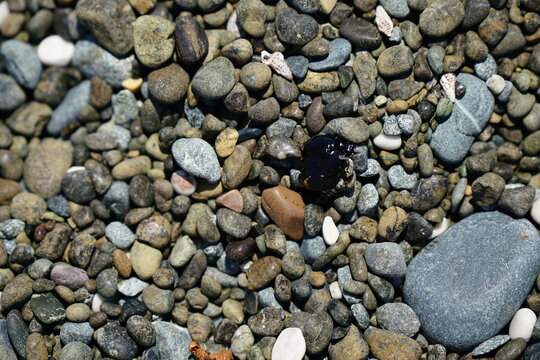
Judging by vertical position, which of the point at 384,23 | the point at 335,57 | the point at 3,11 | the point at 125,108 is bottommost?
the point at 125,108

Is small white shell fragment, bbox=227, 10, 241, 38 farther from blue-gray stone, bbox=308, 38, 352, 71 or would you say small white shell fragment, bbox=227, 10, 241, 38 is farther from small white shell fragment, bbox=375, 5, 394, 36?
small white shell fragment, bbox=375, 5, 394, 36

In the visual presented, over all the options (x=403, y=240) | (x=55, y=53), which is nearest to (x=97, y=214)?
(x=55, y=53)

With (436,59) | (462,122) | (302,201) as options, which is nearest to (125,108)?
(302,201)

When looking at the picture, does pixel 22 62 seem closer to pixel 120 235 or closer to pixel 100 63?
pixel 100 63

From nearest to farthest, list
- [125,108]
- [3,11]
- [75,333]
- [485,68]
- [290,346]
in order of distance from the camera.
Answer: [290,346], [75,333], [485,68], [125,108], [3,11]

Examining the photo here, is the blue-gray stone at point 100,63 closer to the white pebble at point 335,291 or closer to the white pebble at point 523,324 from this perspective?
the white pebble at point 335,291

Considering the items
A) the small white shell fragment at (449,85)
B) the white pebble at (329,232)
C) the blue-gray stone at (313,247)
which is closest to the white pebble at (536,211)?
the small white shell fragment at (449,85)
